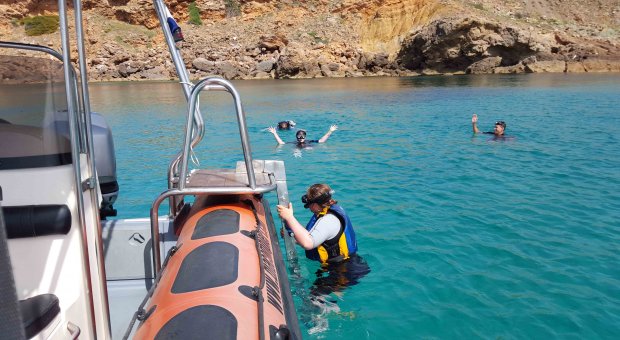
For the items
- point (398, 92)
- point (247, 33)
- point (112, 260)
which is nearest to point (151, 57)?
point (247, 33)

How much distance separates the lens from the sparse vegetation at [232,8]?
50688 mm

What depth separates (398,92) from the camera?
2509 cm

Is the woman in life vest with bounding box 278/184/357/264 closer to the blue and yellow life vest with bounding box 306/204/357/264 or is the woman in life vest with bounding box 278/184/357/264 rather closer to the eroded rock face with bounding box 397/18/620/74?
the blue and yellow life vest with bounding box 306/204/357/264

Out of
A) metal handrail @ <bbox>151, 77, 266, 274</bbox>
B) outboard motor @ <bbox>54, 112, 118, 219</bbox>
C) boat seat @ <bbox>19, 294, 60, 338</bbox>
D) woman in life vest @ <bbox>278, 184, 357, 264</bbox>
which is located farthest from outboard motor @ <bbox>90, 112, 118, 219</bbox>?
boat seat @ <bbox>19, 294, 60, 338</bbox>

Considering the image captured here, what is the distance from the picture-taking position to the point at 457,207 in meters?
6.86

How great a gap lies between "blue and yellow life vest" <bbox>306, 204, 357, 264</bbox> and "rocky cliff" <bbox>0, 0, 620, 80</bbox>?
34.5 metres

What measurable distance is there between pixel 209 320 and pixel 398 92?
23.9 metres

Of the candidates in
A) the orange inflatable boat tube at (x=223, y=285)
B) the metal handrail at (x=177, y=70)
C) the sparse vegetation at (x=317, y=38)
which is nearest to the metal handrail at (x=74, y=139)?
the orange inflatable boat tube at (x=223, y=285)

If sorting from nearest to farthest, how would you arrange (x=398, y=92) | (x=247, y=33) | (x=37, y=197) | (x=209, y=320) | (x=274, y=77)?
(x=37, y=197) → (x=209, y=320) → (x=398, y=92) → (x=274, y=77) → (x=247, y=33)

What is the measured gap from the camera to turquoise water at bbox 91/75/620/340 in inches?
165

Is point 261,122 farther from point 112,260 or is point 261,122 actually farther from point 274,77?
point 274,77

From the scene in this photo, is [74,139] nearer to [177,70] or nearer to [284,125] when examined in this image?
[177,70]

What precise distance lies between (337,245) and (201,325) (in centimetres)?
247

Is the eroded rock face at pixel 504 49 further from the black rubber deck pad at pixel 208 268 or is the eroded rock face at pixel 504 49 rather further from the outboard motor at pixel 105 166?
the black rubber deck pad at pixel 208 268
